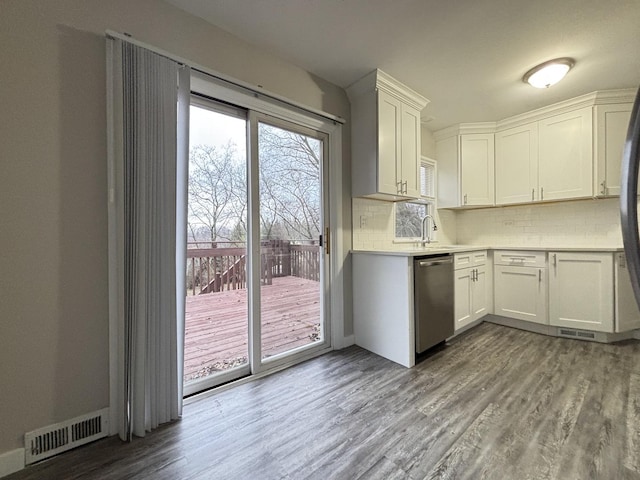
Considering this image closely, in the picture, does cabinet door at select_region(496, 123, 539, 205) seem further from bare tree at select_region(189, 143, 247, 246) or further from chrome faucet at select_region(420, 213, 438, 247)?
bare tree at select_region(189, 143, 247, 246)

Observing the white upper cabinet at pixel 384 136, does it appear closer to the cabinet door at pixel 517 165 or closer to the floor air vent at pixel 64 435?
the cabinet door at pixel 517 165

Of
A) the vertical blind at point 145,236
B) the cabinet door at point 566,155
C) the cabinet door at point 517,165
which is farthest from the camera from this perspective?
the cabinet door at point 517,165

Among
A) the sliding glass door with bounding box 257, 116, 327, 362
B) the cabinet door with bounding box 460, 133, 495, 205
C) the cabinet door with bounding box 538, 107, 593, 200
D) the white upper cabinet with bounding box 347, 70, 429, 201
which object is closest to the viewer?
the sliding glass door with bounding box 257, 116, 327, 362

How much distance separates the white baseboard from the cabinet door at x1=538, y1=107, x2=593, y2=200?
185 inches

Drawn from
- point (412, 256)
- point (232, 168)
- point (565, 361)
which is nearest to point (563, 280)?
point (565, 361)

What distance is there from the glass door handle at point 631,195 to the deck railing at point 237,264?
6.62ft

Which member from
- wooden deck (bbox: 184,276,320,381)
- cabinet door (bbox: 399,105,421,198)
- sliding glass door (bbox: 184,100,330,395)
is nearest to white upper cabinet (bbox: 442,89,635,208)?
cabinet door (bbox: 399,105,421,198)

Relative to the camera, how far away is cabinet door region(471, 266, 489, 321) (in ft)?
10.2

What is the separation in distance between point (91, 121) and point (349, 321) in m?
2.47

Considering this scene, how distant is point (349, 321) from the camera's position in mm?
2777

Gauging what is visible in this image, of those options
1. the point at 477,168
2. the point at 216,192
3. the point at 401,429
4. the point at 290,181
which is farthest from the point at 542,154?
the point at 216,192

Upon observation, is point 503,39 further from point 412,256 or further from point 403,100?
point 412,256

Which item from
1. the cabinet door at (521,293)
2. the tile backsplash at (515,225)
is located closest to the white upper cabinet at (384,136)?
the tile backsplash at (515,225)

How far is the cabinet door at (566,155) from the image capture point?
9.64ft
